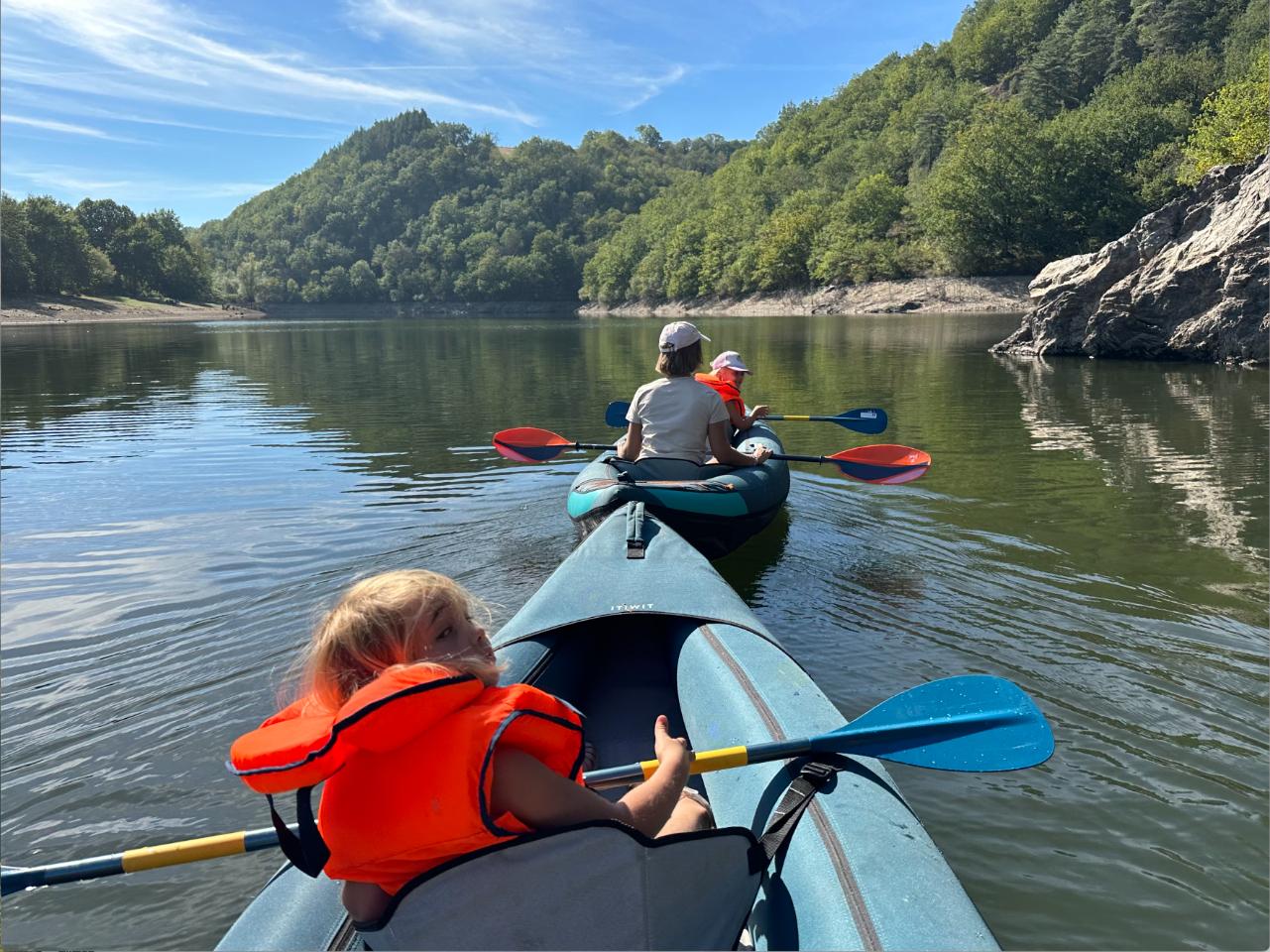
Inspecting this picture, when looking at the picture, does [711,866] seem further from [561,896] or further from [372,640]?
[372,640]

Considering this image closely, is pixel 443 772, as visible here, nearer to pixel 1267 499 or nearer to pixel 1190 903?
pixel 1190 903

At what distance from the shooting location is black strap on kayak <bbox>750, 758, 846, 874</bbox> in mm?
2344

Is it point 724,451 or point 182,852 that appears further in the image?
point 724,451

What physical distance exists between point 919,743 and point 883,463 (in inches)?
235

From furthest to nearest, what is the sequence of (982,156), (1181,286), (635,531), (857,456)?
1. (982,156)
2. (1181,286)
3. (857,456)
4. (635,531)

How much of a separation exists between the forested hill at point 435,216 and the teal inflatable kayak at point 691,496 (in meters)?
111

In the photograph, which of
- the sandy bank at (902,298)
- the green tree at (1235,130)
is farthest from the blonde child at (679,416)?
the sandy bank at (902,298)

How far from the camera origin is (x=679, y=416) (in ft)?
23.1

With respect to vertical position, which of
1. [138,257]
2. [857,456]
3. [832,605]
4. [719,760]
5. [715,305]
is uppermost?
[138,257]

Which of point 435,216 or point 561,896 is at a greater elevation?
point 435,216

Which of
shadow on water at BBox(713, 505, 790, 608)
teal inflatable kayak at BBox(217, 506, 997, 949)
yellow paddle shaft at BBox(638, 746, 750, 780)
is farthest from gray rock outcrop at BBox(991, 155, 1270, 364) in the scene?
yellow paddle shaft at BBox(638, 746, 750, 780)

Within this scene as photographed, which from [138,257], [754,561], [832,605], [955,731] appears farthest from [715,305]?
[955,731]

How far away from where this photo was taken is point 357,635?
185 cm

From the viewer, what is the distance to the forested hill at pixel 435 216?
12019cm
